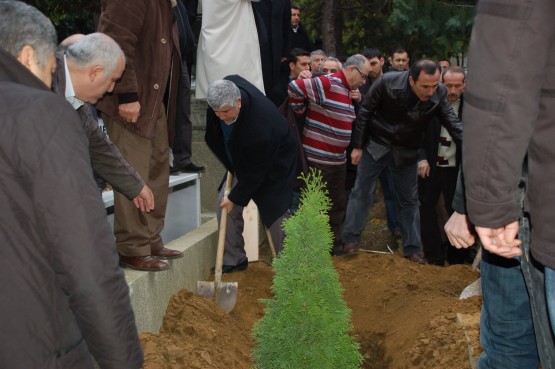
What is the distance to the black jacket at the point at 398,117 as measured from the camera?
6785 millimetres

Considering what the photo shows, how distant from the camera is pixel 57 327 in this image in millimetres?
1944

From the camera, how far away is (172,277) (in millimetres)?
5062

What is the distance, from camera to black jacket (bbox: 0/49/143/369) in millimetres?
1792

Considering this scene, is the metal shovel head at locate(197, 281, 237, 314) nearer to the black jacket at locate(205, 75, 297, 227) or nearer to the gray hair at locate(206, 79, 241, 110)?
the black jacket at locate(205, 75, 297, 227)

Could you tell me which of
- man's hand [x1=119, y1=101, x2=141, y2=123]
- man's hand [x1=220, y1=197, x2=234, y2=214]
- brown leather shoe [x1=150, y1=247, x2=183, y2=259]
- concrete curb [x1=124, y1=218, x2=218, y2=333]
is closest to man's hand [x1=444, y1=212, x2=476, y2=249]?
concrete curb [x1=124, y1=218, x2=218, y2=333]

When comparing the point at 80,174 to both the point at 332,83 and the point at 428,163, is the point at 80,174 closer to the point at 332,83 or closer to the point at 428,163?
the point at 332,83

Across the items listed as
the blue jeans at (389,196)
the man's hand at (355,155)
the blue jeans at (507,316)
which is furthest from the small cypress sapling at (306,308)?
the blue jeans at (389,196)

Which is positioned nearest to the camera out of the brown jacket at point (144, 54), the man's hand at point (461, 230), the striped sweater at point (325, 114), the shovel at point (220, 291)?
the man's hand at point (461, 230)

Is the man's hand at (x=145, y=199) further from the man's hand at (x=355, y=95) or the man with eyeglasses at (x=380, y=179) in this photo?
the man's hand at (x=355, y=95)

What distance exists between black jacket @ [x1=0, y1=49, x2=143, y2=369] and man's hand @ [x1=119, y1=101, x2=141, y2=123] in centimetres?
235

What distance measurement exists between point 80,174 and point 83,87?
63.0 inches

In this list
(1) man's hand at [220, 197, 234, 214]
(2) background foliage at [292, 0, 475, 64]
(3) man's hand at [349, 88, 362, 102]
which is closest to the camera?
(1) man's hand at [220, 197, 234, 214]

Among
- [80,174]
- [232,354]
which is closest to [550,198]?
[80,174]

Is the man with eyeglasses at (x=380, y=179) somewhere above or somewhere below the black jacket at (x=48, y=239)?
below
